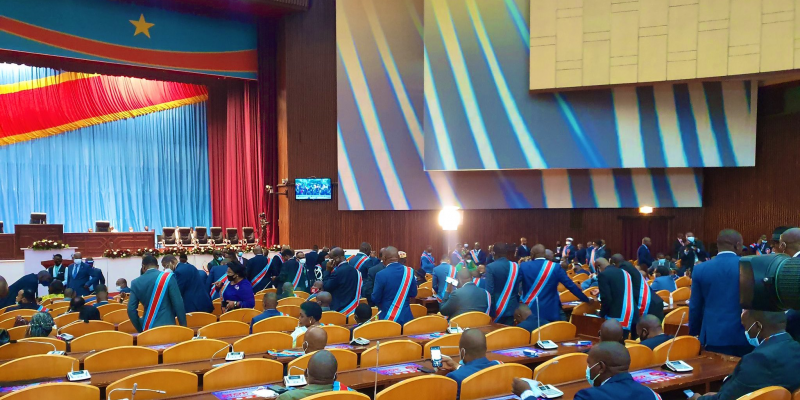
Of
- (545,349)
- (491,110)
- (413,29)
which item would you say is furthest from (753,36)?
(545,349)

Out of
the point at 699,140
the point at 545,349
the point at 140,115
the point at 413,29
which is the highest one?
the point at 413,29

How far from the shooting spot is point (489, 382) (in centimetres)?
396

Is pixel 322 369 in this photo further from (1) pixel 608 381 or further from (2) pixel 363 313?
(2) pixel 363 313

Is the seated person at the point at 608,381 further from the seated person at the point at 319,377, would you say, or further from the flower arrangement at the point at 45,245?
the flower arrangement at the point at 45,245

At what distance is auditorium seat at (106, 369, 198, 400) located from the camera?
3990 millimetres

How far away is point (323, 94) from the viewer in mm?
19922

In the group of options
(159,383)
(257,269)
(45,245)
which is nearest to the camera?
(159,383)

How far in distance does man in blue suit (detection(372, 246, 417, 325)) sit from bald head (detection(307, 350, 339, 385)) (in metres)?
3.67

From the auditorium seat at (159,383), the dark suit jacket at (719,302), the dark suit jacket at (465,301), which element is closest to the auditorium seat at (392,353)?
the auditorium seat at (159,383)

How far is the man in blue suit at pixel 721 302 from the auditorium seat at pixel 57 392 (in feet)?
14.9

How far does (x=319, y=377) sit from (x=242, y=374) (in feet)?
4.00

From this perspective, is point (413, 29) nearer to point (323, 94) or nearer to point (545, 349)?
point (323, 94)

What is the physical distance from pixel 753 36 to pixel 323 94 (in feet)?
38.4

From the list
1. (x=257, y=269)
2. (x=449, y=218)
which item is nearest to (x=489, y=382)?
(x=257, y=269)
